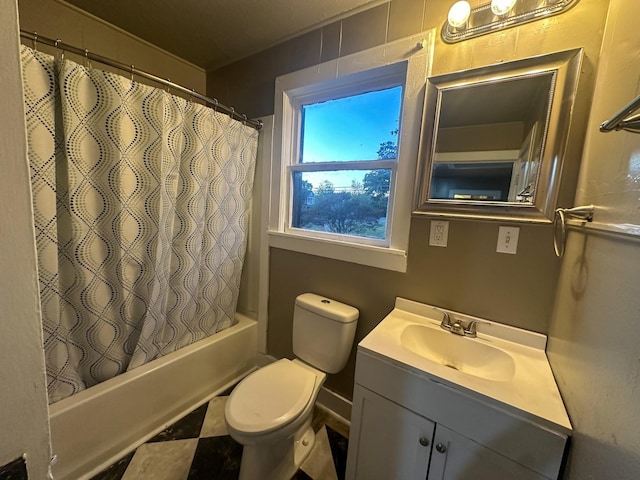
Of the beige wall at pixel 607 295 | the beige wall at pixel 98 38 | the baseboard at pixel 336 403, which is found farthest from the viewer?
the baseboard at pixel 336 403

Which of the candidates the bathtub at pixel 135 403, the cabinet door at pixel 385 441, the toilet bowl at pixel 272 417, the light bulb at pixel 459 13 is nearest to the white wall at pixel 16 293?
the toilet bowl at pixel 272 417

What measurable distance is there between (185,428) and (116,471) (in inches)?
12.5

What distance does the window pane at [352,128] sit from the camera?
4.83ft

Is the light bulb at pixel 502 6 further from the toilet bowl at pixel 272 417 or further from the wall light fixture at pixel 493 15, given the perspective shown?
the toilet bowl at pixel 272 417

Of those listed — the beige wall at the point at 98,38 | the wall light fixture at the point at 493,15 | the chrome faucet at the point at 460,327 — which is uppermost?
the beige wall at the point at 98,38

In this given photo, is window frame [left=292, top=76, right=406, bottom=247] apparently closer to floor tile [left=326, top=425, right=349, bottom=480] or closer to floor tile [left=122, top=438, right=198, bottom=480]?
floor tile [left=326, top=425, right=349, bottom=480]

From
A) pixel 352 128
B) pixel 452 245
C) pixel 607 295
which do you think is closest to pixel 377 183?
pixel 352 128

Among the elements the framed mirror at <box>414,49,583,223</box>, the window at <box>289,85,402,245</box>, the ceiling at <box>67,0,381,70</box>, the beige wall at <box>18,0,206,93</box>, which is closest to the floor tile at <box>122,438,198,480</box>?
the window at <box>289,85,402,245</box>

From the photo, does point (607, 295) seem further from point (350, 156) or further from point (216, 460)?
point (216, 460)

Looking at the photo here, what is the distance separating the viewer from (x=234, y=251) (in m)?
1.85

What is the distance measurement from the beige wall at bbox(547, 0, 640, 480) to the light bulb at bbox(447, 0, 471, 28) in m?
0.45

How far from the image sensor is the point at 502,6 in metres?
1.05

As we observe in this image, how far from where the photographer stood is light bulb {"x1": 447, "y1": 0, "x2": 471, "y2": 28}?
1091 mm

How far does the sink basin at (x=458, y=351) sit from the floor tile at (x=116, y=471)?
1407mm
